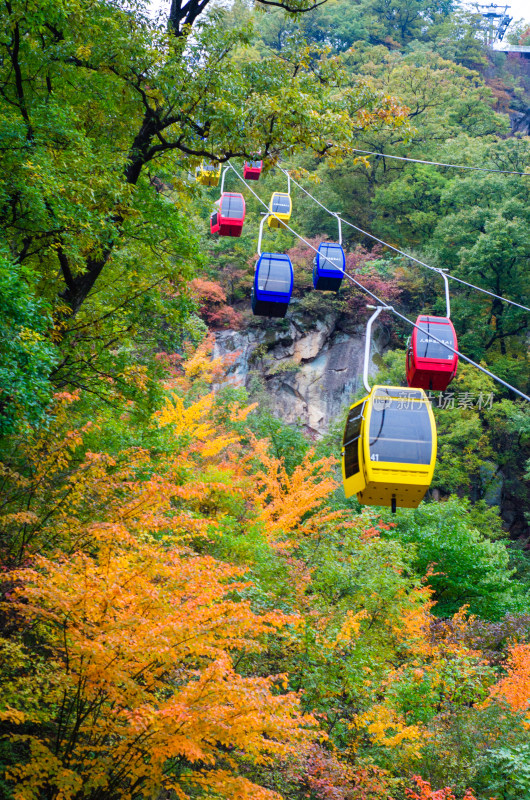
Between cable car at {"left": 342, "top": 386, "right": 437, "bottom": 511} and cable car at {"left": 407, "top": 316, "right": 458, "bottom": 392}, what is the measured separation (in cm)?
321

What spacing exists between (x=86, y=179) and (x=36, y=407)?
335 cm

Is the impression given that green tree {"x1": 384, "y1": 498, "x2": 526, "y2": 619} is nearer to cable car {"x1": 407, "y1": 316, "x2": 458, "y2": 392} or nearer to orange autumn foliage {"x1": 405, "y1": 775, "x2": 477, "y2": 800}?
cable car {"x1": 407, "y1": 316, "x2": 458, "y2": 392}

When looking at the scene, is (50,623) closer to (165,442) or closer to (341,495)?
(165,442)

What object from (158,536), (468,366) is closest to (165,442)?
(158,536)

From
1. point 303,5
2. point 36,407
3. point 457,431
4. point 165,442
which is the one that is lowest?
point 457,431

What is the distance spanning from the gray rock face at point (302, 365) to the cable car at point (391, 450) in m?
17.0

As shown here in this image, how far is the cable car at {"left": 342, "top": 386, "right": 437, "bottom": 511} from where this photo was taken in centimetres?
836

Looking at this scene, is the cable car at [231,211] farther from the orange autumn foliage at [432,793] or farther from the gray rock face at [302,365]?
the orange autumn foliage at [432,793]

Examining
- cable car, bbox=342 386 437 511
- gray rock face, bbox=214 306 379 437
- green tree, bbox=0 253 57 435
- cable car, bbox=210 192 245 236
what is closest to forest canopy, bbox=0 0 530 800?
green tree, bbox=0 253 57 435

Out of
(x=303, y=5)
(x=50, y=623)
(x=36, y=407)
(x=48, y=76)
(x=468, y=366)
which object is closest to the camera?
(x=36, y=407)

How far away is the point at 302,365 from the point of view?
27.3 meters

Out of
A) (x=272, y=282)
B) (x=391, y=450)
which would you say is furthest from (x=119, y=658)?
(x=272, y=282)

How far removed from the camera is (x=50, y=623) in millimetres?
6105

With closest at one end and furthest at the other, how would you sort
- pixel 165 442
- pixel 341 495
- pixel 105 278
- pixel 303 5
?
pixel 303 5
pixel 105 278
pixel 165 442
pixel 341 495
